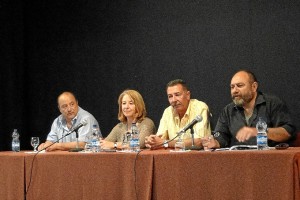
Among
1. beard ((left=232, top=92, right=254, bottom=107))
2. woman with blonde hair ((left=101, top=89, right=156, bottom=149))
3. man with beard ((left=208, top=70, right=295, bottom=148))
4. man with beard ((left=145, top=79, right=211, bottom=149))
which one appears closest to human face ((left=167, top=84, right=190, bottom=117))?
man with beard ((left=145, top=79, right=211, bottom=149))

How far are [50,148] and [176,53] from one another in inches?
66.0

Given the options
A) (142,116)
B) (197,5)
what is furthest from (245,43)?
(142,116)

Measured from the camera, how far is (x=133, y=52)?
19.3 ft

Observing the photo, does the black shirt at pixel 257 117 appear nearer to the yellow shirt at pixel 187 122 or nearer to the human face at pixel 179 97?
the yellow shirt at pixel 187 122

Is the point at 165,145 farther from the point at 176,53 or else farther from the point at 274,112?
the point at 176,53

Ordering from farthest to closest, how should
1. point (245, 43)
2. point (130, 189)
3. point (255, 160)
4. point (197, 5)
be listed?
1. point (197, 5)
2. point (245, 43)
3. point (130, 189)
4. point (255, 160)

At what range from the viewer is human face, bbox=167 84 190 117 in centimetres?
454

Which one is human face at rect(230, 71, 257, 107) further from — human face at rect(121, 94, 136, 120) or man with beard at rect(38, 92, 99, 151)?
man with beard at rect(38, 92, 99, 151)

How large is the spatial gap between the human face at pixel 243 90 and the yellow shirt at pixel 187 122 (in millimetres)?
359

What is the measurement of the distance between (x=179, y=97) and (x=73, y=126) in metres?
1.17

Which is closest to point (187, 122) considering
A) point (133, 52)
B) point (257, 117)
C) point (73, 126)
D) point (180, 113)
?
point (180, 113)

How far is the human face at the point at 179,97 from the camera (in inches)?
179

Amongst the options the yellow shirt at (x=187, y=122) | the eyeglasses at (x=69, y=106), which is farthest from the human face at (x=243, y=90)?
the eyeglasses at (x=69, y=106)

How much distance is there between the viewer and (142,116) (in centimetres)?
471
